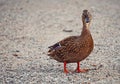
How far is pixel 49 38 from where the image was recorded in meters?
11.8

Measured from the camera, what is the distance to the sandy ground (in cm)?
768

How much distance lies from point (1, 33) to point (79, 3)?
21.8 ft

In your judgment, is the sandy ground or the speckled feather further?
the sandy ground

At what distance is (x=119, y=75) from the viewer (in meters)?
7.62

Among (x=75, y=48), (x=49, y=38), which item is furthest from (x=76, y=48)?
(x=49, y=38)

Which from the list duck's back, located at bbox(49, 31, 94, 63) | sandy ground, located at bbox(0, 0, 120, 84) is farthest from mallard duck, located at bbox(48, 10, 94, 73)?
sandy ground, located at bbox(0, 0, 120, 84)

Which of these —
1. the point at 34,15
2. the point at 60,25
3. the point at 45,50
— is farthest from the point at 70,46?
the point at 34,15

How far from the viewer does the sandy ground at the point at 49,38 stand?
302 inches

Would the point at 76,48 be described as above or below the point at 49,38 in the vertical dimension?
below

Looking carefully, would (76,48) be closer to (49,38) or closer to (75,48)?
(75,48)

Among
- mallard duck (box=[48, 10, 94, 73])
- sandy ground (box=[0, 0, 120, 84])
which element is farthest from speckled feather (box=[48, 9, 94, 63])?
sandy ground (box=[0, 0, 120, 84])

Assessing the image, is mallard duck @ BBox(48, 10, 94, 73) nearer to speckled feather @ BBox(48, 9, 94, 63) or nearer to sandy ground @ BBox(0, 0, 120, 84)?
speckled feather @ BBox(48, 9, 94, 63)

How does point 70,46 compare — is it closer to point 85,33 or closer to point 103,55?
point 85,33

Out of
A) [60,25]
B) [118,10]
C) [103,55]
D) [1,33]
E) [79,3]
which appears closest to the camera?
[103,55]
